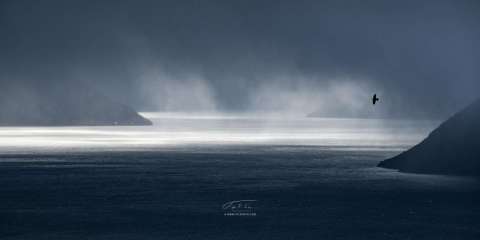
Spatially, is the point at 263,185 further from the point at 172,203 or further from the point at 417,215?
the point at 417,215

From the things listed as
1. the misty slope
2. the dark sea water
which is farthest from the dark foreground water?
the misty slope

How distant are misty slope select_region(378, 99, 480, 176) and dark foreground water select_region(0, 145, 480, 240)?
3900 millimetres

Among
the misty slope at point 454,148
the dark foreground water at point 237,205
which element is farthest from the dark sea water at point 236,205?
the misty slope at point 454,148

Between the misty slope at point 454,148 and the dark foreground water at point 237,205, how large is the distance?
3900 mm

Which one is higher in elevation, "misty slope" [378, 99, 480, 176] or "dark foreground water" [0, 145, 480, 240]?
"misty slope" [378, 99, 480, 176]

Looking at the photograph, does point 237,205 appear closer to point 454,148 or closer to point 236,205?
point 236,205

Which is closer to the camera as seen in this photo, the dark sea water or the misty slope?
the dark sea water

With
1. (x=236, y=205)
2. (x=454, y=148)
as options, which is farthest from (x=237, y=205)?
(x=454, y=148)

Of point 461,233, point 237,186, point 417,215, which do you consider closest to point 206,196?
point 237,186

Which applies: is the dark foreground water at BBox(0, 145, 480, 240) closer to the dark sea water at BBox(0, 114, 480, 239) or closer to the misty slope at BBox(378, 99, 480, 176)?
the dark sea water at BBox(0, 114, 480, 239)

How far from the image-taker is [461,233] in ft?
283

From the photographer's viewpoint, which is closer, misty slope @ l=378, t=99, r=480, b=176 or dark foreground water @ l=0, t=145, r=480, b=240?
dark foreground water @ l=0, t=145, r=480, b=240

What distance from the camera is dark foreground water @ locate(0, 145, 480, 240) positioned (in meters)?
87.8

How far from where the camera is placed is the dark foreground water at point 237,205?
87812 millimetres
